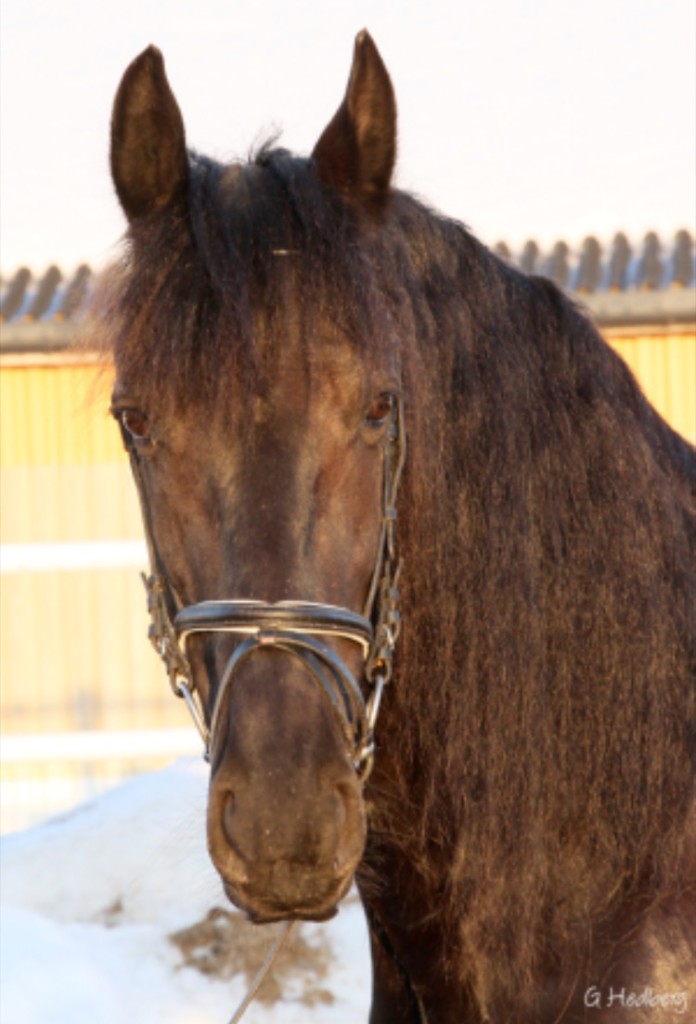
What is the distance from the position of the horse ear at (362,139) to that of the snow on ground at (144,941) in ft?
9.21

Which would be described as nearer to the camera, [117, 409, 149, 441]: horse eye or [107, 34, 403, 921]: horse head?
[107, 34, 403, 921]: horse head

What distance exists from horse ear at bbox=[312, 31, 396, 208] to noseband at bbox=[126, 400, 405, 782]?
47 centimetres

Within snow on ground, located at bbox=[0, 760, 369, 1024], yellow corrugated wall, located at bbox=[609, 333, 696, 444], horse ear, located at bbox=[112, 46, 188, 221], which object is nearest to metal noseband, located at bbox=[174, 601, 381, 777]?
horse ear, located at bbox=[112, 46, 188, 221]

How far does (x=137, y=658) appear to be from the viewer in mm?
11797

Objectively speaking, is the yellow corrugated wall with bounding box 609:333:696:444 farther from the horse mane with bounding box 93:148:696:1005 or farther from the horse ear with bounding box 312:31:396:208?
the horse ear with bounding box 312:31:396:208

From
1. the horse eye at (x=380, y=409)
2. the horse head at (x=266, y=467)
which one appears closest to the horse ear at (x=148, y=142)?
the horse head at (x=266, y=467)

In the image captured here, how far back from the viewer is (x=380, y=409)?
2.71 meters

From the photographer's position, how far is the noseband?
2469 millimetres

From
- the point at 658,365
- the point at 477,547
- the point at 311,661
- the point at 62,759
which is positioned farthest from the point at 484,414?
the point at 658,365

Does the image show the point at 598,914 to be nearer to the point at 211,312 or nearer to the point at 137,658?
the point at 211,312

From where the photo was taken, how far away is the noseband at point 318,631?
247 centimetres

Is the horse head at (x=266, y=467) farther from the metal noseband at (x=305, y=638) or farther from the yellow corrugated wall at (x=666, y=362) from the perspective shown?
the yellow corrugated wall at (x=666, y=362)

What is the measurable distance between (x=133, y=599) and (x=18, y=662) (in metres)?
1.12
